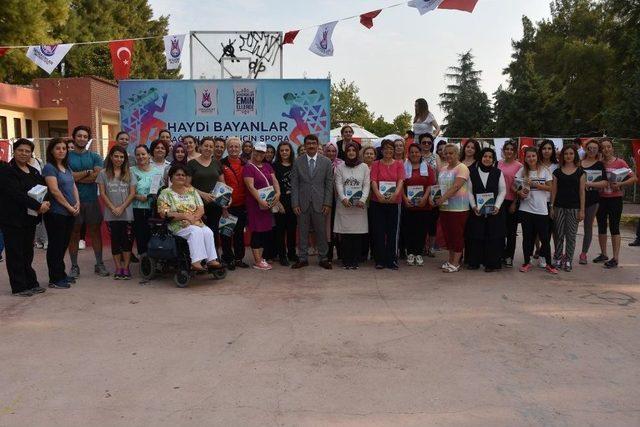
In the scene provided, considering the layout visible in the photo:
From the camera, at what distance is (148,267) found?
6539 mm

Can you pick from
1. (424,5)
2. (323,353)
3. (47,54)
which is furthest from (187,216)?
(47,54)

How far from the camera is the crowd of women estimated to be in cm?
650

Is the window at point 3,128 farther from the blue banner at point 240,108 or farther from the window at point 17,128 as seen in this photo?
the blue banner at point 240,108

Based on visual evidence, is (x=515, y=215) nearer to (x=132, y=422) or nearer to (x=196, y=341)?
(x=196, y=341)

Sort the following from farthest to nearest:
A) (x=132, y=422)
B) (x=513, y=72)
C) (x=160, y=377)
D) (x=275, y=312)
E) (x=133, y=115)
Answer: (x=513, y=72), (x=133, y=115), (x=275, y=312), (x=160, y=377), (x=132, y=422)

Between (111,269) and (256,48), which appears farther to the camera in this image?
(256,48)

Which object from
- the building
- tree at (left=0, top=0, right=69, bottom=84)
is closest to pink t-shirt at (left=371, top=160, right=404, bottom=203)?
tree at (left=0, top=0, right=69, bottom=84)

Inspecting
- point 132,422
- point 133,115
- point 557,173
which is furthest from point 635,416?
point 133,115

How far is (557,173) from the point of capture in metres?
6.97

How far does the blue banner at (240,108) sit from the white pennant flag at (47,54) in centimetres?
297

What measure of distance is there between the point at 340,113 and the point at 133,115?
43.9m

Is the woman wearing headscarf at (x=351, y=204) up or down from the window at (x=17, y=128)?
down

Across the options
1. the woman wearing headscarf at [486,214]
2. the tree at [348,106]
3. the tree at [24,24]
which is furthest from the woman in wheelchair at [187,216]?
the tree at [348,106]

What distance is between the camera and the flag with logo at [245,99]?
9336 millimetres
